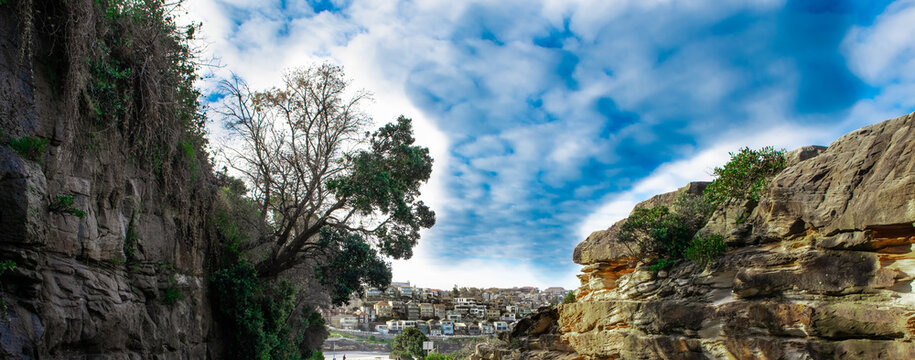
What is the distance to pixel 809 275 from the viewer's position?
8586mm

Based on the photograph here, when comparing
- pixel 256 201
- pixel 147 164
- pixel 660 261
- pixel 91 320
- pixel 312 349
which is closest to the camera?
pixel 91 320

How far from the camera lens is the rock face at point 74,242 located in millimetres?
6398

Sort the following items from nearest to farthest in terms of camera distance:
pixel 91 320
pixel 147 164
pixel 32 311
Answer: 1. pixel 32 311
2. pixel 91 320
3. pixel 147 164

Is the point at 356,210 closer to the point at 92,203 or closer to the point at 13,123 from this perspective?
the point at 92,203

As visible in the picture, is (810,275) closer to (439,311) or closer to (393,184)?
(393,184)

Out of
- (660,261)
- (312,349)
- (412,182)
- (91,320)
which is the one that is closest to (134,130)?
(91,320)

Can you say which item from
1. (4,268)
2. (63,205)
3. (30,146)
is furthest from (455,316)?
(4,268)

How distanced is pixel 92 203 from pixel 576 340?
42.4 feet

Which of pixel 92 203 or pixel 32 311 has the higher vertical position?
pixel 92 203

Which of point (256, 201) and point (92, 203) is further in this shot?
point (256, 201)

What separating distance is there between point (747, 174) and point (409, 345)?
123 ft

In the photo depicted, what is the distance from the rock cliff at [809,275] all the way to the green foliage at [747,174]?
0.33 metres

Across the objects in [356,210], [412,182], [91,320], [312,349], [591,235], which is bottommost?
[312,349]

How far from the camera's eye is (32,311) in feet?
21.8
